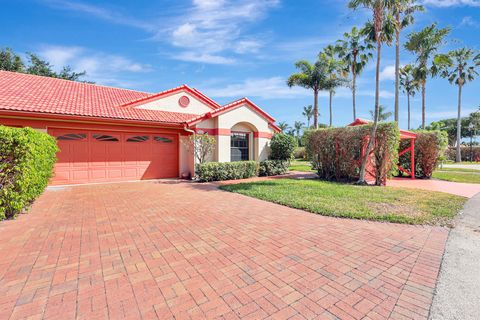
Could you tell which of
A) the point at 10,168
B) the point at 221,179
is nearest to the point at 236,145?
the point at 221,179

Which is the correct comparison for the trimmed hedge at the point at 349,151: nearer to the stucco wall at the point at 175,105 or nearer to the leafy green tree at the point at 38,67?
Answer: the stucco wall at the point at 175,105

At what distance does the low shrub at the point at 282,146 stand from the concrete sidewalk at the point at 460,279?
10435 millimetres

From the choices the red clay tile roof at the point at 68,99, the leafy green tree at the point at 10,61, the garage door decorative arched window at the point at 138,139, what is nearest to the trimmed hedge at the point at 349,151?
the red clay tile roof at the point at 68,99

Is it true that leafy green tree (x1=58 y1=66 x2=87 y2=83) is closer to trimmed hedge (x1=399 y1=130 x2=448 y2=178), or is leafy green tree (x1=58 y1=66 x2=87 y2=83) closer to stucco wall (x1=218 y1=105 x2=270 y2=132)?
stucco wall (x1=218 y1=105 x2=270 y2=132)

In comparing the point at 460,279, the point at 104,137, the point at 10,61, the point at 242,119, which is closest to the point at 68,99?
the point at 104,137

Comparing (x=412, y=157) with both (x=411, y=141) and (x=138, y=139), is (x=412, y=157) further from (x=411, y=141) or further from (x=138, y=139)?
(x=138, y=139)

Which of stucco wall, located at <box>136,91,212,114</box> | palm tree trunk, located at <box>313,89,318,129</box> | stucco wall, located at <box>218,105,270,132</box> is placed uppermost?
palm tree trunk, located at <box>313,89,318,129</box>

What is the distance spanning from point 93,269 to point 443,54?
33108 mm

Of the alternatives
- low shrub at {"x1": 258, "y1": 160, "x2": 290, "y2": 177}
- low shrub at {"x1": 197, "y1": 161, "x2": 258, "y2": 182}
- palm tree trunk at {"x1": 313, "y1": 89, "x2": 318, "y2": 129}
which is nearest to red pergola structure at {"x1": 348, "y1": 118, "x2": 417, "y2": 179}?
low shrub at {"x1": 258, "y1": 160, "x2": 290, "y2": 177}

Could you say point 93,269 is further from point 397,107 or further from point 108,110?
point 397,107

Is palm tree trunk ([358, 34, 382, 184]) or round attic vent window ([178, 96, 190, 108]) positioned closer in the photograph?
palm tree trunk ([358, 34, 382, 184])

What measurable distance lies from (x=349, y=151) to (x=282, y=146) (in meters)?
4.29

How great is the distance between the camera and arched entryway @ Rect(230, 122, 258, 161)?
14515 millimetres

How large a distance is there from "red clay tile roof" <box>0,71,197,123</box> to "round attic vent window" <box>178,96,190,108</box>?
2.42 feet
